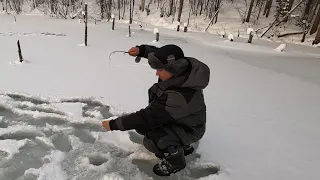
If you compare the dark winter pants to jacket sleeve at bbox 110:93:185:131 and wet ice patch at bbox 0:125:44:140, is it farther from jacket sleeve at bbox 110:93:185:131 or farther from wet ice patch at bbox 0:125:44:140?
wet ice patch at bbox 0:125:44:140

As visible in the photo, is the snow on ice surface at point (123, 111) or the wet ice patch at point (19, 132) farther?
the wet ice patch at point (19, 132)

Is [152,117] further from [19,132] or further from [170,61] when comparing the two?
[19,132]

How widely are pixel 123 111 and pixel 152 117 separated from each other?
1454 millimetres

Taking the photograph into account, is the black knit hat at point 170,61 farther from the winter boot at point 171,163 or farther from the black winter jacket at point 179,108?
the winter boot at point 171,163

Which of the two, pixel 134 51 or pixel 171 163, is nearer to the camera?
pixel 171 163

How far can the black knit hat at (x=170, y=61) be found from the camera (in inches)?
89.6

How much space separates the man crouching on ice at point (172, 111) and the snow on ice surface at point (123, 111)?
0.27 metres

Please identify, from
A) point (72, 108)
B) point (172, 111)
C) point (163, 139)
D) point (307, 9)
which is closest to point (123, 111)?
point (72, 108)

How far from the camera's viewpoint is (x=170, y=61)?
228 cm

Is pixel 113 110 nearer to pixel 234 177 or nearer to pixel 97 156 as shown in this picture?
pixel 97 156

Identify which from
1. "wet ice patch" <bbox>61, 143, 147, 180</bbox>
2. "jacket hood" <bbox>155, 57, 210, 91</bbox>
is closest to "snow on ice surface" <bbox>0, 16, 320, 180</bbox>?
"wet ice patch" <bbox>61, 143, 147, 180</bbox>

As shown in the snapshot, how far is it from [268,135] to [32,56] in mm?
4707

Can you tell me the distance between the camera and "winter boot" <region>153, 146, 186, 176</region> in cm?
248

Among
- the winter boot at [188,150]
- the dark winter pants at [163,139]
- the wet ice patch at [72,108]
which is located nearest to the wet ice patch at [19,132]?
the wet ice patch at [72,108]
